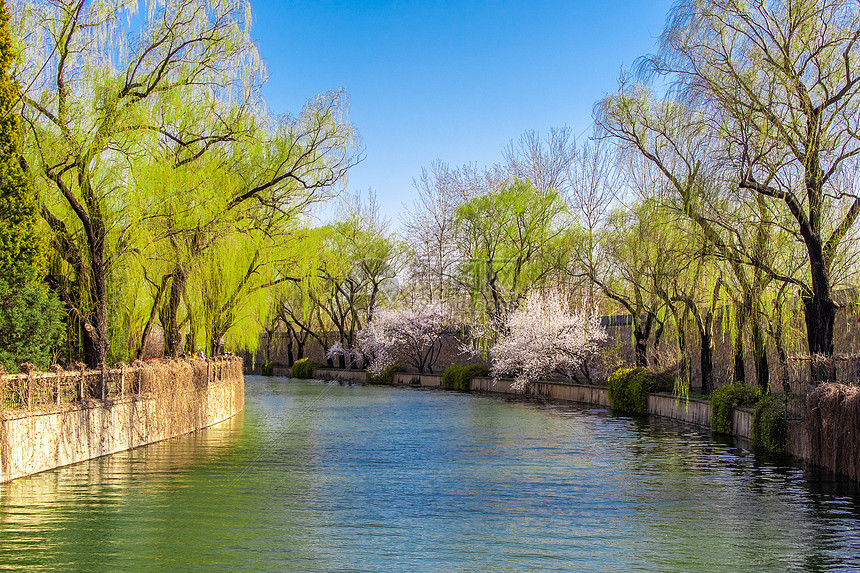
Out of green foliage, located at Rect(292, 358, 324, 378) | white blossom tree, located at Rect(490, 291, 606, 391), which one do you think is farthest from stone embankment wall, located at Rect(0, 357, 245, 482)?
green foliage, located at Rect(292, 358, 324, 378)

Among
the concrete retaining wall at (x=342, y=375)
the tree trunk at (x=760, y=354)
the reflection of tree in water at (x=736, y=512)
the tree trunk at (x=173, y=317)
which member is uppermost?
the tree trunk at (x=173, y=317)

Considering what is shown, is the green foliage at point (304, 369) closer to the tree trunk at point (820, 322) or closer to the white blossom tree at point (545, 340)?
the white blossom tree at point (545, 340)

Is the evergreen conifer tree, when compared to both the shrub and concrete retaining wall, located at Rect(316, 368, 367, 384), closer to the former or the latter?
the shrub

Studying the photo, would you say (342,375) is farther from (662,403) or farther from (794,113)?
(794,113)

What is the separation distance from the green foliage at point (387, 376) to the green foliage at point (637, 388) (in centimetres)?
2258

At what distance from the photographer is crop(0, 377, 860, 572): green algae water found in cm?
857

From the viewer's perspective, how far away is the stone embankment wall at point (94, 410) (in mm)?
12477

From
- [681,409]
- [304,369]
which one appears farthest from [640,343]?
[304,369]

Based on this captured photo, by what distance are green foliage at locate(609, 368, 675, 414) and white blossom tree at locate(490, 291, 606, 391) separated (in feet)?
17.9

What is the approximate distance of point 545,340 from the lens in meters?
33.5

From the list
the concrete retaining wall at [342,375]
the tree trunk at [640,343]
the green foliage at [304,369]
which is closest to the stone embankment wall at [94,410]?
the tree trunk at [640,343]

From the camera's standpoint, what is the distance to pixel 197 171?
19.6 m

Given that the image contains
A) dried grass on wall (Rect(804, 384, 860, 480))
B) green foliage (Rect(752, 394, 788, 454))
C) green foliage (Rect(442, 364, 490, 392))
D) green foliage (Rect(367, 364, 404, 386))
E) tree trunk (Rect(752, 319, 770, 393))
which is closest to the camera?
dried grass on wall (Rect(804, 384, 860, 480))

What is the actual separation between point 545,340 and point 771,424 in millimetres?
17425
